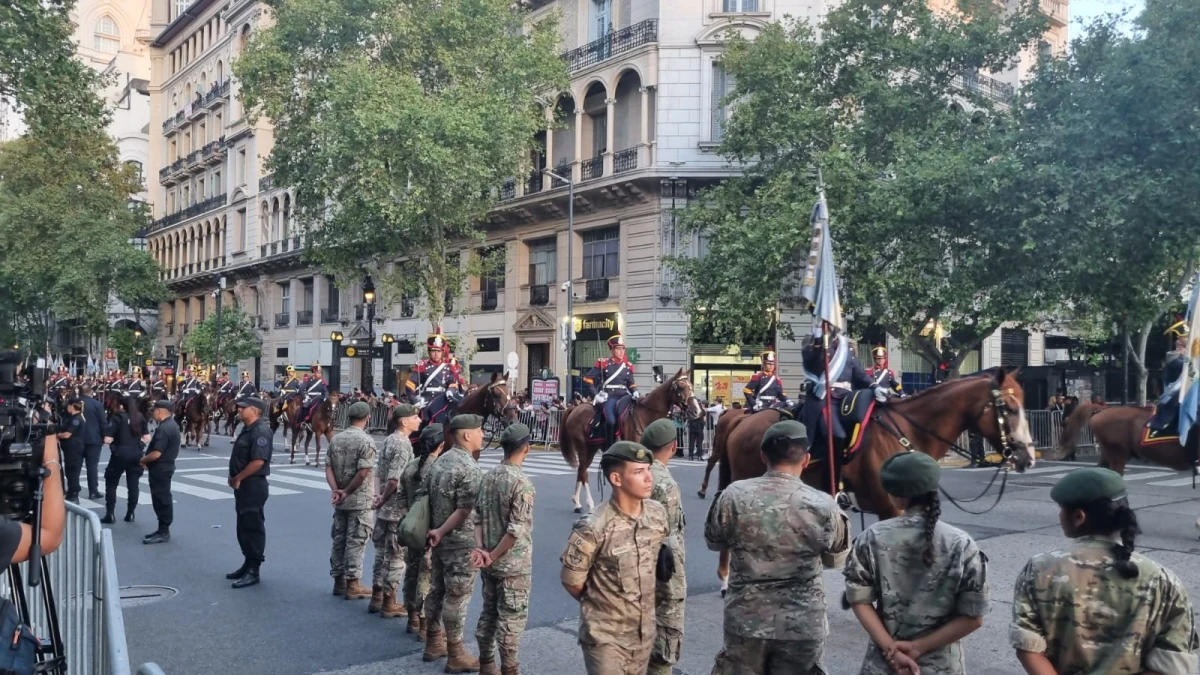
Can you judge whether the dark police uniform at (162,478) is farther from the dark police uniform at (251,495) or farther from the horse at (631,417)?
the horse at (631,417)

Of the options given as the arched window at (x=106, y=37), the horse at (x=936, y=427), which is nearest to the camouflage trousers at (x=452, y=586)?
Answer: the horse at (x=936, y=427)

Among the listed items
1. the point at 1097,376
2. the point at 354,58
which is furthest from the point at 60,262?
the point at 1097,376

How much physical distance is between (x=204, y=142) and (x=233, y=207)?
8331mm

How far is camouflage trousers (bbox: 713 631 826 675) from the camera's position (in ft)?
14.4

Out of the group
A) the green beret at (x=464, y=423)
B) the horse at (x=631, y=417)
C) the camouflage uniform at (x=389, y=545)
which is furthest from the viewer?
the horse at (x=631, y=417)

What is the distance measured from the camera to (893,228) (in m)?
22.4

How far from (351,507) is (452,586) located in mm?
2397

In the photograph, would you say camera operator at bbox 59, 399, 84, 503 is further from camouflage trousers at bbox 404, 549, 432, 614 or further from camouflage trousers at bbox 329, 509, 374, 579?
camouflage trousers at bbox 404, 549, 432, 614

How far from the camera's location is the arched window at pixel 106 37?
92.3 m

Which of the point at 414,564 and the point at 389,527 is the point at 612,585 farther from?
the point at 389,527

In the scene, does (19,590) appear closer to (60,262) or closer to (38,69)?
(38,69)

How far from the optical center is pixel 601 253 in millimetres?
34188

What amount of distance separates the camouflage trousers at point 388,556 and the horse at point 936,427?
288cm

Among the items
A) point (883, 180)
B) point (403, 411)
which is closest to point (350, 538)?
point (403, 411)
